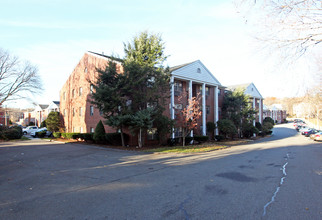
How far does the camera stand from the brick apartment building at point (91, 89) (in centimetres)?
2275

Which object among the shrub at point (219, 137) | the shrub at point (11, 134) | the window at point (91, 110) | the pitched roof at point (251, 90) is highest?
the pitched roof at point (251, 90)

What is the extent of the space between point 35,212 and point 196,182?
15.1ft

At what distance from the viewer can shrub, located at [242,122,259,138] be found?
103 feet

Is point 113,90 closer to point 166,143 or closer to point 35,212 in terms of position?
point 166,143

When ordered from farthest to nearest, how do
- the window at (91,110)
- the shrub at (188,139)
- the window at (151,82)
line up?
the window at (91,110) < the shrub at (188,139) < the window at (151,82)

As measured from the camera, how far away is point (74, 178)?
7.52 m

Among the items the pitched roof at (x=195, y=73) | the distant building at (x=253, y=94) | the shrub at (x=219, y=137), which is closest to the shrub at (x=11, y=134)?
the pitched roof at (x=195, y=73)

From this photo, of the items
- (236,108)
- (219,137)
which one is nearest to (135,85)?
(219,137)

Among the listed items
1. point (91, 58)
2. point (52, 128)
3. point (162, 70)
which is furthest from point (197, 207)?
point (52, 128)

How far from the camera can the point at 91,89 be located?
23.5 metres

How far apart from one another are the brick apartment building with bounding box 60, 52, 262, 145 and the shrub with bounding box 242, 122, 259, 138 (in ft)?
14.6

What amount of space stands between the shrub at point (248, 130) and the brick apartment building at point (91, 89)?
4.46 m

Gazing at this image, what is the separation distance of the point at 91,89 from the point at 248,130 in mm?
25363

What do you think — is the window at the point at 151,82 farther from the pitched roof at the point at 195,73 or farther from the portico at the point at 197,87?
the pitched roof at the point at 195,73
